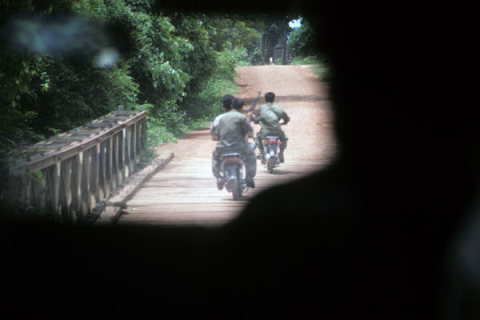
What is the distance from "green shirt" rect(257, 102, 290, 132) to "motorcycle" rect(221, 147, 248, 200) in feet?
5.88

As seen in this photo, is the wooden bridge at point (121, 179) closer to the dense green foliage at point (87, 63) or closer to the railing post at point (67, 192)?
the railing post at point (67, 192)

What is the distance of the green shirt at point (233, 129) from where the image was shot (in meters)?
7.46

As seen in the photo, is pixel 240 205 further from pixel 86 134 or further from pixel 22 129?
pixel 22 129

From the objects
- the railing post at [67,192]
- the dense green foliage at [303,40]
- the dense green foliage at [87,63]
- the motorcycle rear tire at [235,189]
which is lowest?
the motorcycle rear tire at [235,189]

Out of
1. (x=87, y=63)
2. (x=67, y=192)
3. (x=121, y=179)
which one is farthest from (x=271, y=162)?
(x=67, y=192)

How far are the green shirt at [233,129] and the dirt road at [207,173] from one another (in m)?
0.70

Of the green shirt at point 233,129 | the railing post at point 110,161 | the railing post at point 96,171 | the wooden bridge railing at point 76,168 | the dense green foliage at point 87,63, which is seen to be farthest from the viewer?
the railing post at point 110,161

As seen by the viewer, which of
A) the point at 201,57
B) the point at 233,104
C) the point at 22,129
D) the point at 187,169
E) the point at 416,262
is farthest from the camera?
the point at 201,57

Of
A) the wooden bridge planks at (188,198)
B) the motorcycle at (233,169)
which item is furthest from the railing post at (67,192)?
the motorcycle at (233,169)

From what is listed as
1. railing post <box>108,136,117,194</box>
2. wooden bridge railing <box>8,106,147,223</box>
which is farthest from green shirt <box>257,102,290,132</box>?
railing post <box>108,136,117,194</box>

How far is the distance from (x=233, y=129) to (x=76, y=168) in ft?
6.16

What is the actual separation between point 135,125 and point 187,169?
61.2 inches

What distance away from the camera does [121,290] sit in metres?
4.86

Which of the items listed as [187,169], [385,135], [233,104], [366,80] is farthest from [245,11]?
[187,169]
